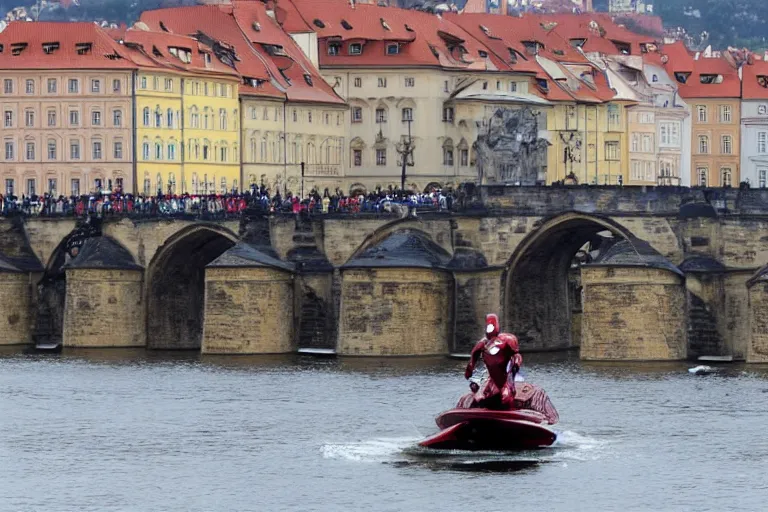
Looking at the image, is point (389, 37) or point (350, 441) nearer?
point (350, 441)

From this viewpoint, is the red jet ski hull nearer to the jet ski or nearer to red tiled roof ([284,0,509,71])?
the jet ski

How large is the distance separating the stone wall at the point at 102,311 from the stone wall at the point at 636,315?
76.4 ft

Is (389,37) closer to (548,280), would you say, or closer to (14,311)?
(14,311)

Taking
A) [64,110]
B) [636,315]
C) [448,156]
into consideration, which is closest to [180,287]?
[636,315]

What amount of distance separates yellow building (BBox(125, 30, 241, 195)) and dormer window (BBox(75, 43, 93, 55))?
2.39 m

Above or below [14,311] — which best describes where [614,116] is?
above

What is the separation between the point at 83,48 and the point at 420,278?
40366 millimetres

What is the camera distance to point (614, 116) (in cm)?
19525

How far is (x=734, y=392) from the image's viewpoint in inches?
4232

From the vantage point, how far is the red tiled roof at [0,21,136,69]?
519ft

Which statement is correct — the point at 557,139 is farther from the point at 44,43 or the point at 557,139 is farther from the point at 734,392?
the point at 734,392

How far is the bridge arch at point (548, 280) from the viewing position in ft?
413

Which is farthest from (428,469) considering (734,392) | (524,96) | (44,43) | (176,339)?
(524,96)

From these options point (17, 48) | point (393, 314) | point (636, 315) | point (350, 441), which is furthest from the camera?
point (17, 48)
